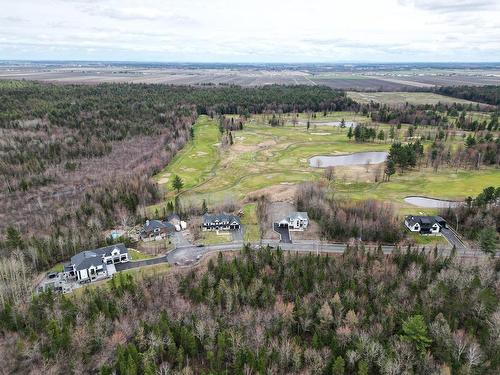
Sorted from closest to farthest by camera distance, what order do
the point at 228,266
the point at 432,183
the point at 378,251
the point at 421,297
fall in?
the point at 421,297, the point at 228,266, the point at 378,251, the point at 432,183

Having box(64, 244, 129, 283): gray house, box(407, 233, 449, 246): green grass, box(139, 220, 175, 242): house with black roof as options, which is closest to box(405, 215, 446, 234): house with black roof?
box(407, 233, 449, 246): green grass

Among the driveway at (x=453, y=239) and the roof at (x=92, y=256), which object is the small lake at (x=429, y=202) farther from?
the roof at (x=92, y=256)

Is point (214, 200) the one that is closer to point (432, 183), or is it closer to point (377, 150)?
point (432, 183)

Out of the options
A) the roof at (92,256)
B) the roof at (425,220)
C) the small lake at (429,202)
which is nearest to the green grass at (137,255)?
the roof at (92,256)

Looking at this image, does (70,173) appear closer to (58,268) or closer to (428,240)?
(58,268)

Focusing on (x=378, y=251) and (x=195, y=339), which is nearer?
(x=195, y=339)

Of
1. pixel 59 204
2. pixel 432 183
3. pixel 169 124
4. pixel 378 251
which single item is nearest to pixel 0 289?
pixel 59 204
